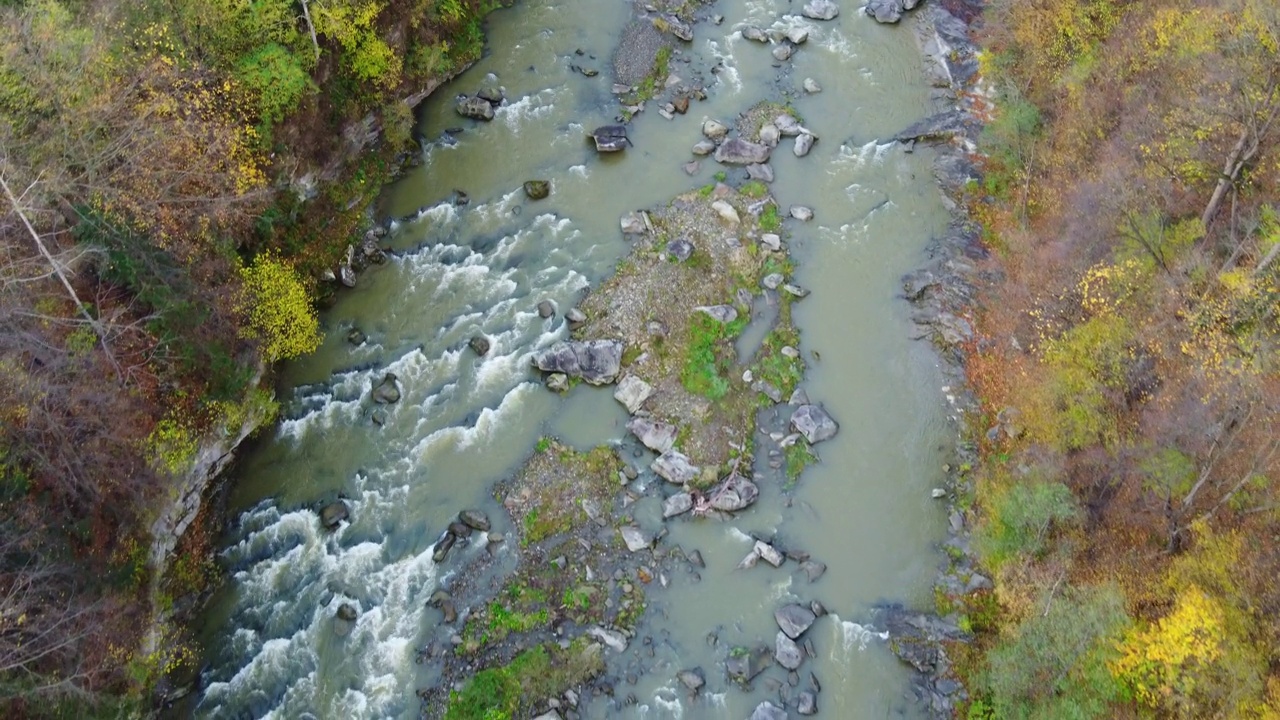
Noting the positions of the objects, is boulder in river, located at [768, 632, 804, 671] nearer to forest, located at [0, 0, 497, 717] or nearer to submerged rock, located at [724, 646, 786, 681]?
submerged rock, located at [724, 646, 786, 681]

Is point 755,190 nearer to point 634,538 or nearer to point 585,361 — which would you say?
point 585,361

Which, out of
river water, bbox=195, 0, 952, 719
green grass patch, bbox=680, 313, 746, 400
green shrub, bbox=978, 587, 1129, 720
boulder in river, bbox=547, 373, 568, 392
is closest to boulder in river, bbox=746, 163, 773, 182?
river water, bbox=195, 0, 952, 719

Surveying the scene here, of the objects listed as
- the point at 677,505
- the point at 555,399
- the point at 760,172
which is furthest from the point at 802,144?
the point at 677,505

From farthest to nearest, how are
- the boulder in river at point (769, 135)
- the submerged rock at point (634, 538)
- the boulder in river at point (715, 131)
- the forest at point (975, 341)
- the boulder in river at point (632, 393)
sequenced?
the boulder in river at point (715, 131) < the boulder in river at point (769, 135) < the boulder in river at point (632, 393) < the submerged rock at point (634, 538) < the forest at point (975, 341)

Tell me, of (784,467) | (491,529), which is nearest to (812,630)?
(784,467)

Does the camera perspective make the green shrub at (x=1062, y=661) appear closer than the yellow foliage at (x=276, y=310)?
Yes

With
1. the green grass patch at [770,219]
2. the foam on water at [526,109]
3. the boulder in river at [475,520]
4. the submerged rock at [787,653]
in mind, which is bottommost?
the submerged rock at [787,653]

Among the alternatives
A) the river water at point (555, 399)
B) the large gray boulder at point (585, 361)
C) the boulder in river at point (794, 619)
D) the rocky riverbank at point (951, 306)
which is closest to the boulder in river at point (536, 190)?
the river water at point (555, 399)

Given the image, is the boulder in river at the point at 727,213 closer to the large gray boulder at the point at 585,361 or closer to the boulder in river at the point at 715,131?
the boulder in river at the point at 715,131
